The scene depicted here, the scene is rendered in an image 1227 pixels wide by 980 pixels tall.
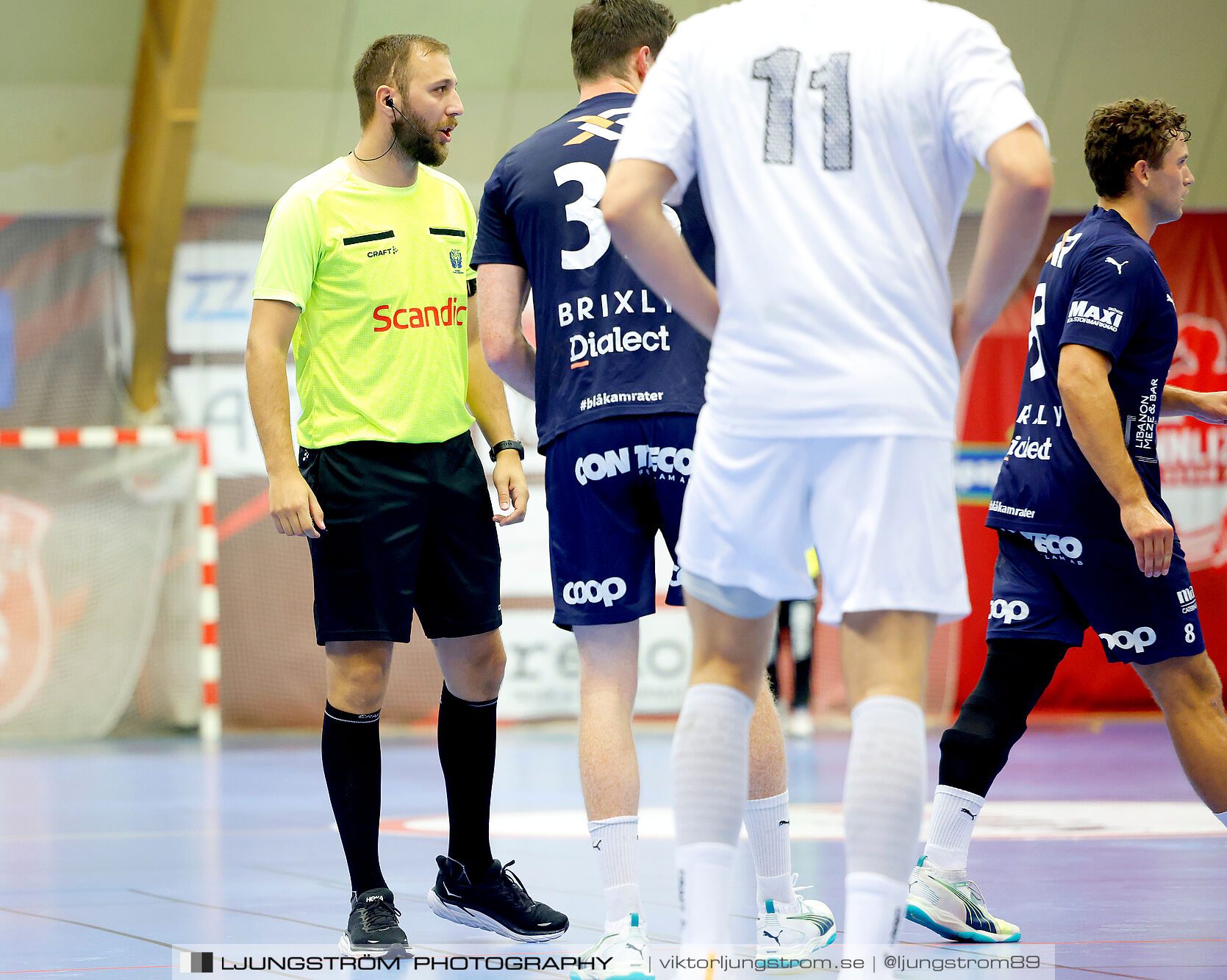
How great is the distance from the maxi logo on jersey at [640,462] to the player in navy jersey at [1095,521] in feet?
3.05

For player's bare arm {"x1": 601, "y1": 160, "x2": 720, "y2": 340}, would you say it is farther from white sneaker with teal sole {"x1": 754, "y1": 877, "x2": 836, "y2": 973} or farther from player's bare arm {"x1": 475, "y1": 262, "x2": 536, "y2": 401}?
white sneaker with teal sole {"x1": 754, "y1": 877, "x2": 836, "y2": 973}

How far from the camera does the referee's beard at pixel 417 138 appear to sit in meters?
3.63

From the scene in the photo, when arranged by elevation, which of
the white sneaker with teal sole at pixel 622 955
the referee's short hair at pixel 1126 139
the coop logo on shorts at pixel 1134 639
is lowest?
the white sneaker with teal sole at pixel 622 955

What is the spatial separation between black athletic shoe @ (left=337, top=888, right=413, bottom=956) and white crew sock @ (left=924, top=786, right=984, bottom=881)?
3.76ft

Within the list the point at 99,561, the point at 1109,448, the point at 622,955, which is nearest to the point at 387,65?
the point at 1109,448

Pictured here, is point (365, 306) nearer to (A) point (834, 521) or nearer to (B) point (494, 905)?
(B) point (494, 905)

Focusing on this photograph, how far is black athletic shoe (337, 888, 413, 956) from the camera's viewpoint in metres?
3.25

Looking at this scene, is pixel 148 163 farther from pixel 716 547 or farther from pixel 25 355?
pixel 716 547

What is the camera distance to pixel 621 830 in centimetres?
302

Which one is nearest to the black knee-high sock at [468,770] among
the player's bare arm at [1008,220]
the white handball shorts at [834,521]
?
the white handball shorts at [834,521]

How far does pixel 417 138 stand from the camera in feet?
11.9

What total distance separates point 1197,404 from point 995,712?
930mm

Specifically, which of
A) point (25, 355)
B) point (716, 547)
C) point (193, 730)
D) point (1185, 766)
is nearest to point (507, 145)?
point (25, 355)

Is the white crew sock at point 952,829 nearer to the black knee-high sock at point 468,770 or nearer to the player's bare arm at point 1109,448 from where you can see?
the player's bare arm at point 1109,448
